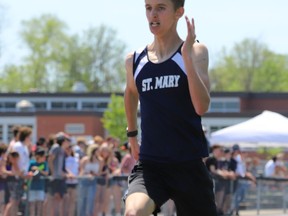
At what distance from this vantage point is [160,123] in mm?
7160

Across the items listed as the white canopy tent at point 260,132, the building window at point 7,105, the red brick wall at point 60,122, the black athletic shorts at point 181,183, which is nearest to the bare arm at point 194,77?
the black athletic shorts at point 181,183

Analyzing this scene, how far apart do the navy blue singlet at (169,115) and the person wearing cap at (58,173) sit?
907 cm

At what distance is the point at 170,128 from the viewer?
7.15 meters

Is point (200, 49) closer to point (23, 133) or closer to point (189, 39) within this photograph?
point (189, 39)

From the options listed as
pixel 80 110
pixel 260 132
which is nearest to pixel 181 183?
pixel 260 132

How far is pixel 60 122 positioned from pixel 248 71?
48.9m

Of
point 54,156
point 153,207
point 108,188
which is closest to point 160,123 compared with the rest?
point 153,207

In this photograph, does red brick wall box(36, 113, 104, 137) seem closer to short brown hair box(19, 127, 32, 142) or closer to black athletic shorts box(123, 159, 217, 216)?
short brown hair box(19, 127, 32, 142)

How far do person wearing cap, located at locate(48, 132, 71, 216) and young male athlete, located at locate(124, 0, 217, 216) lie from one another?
29.6 ft

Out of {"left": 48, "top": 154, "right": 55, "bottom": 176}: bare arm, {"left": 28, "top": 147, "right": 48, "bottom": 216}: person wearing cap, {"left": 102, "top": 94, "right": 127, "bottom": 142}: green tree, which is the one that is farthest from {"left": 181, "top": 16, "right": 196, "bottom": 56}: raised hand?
{"left": 102, "top": 94, "right": 127, "bottom": 142}: green tree

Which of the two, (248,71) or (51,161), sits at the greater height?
(248,71)

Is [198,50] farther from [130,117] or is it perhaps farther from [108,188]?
[108,188]

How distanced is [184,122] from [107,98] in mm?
75434

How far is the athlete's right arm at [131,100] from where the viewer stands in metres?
7.43
